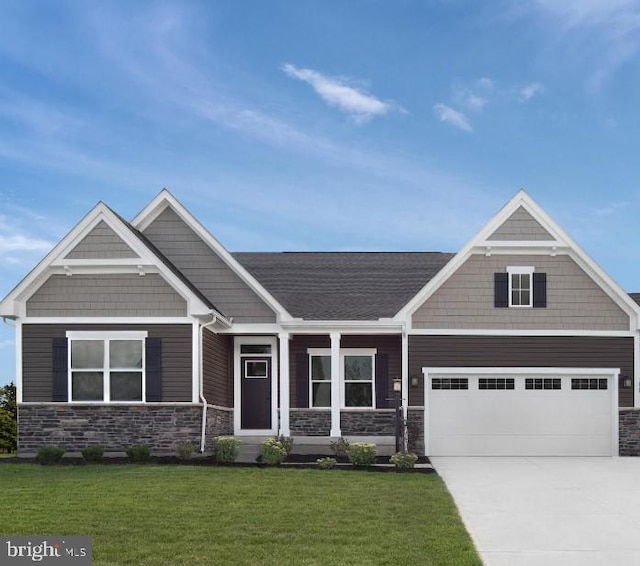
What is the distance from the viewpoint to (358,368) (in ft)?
83.1

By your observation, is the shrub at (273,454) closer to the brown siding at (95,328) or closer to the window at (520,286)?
the brown siding at (95,328)

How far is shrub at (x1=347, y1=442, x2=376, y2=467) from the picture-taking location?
1980 centimetres

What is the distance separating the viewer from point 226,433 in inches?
962

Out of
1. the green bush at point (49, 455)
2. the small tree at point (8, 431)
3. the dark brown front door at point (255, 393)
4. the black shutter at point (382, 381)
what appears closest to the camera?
the green bush at point (49, 455)

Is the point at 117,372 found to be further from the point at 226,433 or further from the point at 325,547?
the point at 325,547

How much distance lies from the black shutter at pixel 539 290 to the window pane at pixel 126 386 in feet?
32.9

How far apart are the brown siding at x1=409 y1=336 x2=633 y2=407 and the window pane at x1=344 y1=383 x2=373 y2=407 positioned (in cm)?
175

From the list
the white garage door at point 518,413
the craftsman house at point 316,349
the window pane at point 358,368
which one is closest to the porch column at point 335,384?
the craftsman house at point 316,349

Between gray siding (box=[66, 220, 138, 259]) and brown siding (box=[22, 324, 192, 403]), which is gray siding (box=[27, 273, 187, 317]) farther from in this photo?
gray siding (box=[66, 220, 138, 259])

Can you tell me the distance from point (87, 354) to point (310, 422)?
6.18 meters

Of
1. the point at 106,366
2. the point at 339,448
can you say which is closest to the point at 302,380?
the point at 339,448

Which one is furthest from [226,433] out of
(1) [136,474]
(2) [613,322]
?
(2) [613,322]

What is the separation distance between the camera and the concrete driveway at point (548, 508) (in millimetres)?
11672

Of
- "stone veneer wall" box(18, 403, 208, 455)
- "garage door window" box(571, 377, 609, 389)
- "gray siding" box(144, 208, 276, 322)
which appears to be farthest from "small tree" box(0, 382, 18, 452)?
"garage door window" box(571, 377, 609, 389)
